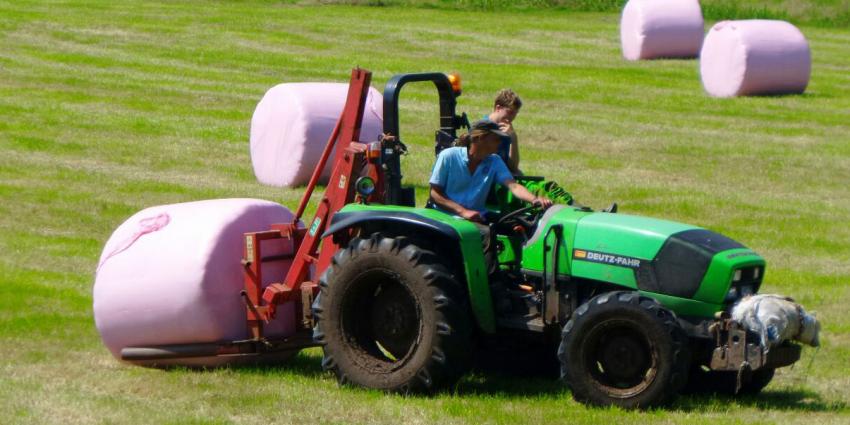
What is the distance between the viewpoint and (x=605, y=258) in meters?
8.40

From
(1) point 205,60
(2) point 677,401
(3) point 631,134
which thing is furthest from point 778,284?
(1) point 205,60

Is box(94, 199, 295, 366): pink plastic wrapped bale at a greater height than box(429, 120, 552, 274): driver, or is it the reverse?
box(429, 120, 552, 274): driver

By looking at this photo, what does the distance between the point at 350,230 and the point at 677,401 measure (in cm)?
230

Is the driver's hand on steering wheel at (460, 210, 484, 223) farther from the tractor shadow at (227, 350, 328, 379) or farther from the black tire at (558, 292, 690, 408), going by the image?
the tractor shadow at (227, 350, 328, 379)

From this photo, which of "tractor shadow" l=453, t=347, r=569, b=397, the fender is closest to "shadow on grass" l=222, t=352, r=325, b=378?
"tractor shadow" l=453, t=347, r=569, b=397

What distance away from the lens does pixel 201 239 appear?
369 inches

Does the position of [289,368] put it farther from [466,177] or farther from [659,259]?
[659,259]

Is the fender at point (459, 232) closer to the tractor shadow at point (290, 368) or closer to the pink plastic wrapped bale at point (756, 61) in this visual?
the tractor shadow at point (290, 368)

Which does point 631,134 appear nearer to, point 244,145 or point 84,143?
point 244,145

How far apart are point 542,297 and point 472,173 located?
0.97 metres

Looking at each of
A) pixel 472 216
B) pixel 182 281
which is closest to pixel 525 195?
pixel 472 216

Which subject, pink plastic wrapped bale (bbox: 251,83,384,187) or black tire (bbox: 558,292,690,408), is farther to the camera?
pink plastic wrapped bale (bbox: 251,83,384,187)

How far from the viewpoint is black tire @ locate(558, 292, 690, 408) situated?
800cm

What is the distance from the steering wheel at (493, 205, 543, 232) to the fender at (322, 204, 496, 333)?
0.28 meters
